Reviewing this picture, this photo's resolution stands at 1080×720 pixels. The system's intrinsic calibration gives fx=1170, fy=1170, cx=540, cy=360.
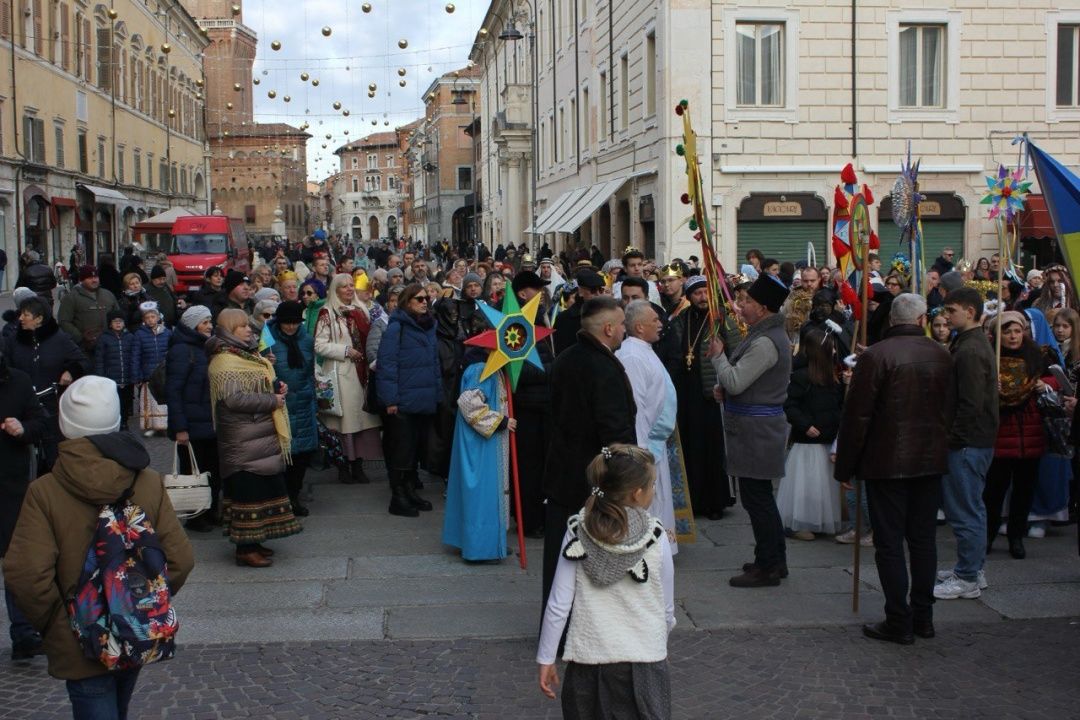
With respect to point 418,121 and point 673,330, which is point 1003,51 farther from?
point 418,121

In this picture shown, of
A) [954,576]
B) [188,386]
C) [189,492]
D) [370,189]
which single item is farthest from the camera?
[370,189]

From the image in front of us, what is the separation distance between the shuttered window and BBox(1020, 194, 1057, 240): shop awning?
150 inches

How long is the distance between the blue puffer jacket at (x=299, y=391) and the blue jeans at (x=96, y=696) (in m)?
4.99

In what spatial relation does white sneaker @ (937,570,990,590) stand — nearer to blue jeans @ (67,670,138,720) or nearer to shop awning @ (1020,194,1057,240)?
blue jeans @ (67,670,138,720)

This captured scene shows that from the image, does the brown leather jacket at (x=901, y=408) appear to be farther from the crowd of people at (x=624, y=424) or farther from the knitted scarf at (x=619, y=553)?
the knitted scarf at (x=619, y=553)

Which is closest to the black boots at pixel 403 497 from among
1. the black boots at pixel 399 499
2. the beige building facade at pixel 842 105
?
the black boots at pixel 399 499

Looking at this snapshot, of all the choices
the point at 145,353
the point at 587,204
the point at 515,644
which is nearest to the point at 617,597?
the point at 515,644

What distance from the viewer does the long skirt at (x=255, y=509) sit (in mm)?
7781

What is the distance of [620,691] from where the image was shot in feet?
13.5

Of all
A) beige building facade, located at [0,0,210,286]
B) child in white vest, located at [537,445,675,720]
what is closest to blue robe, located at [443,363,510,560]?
child in white vest, located at [537,445,675,720]

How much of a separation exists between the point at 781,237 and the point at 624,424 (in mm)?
19069

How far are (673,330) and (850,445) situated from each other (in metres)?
3.15

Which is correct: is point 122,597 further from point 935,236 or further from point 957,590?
point 935,236

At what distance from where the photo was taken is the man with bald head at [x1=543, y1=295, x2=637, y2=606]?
18.7 feet
